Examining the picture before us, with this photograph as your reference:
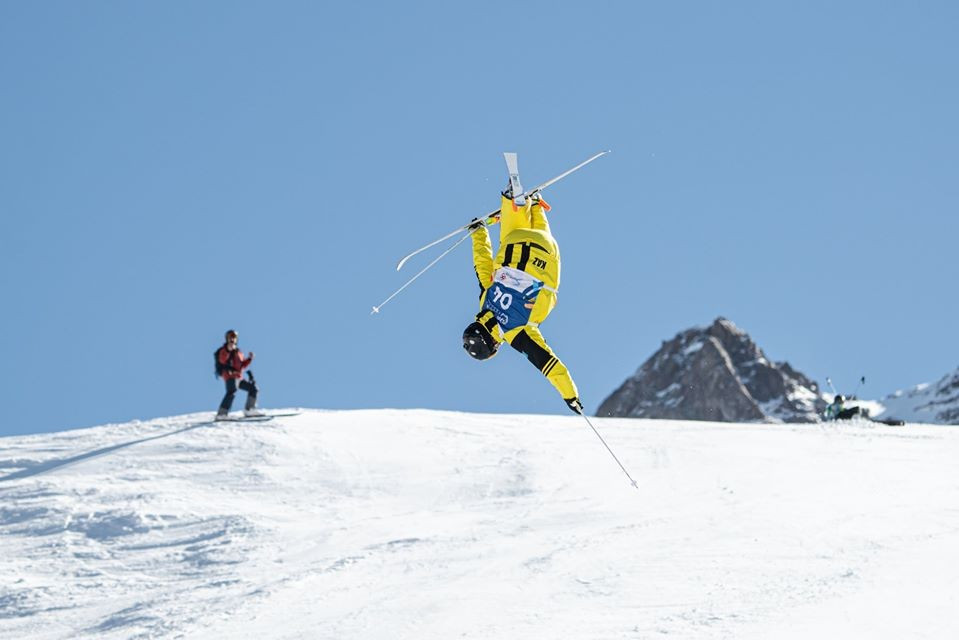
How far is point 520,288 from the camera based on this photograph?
1174 centimetres

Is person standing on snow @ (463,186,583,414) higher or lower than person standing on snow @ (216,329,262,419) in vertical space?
lower

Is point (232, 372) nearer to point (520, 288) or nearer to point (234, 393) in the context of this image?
point (234, 393)

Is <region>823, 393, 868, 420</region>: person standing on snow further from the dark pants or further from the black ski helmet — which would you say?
the black ski helmet

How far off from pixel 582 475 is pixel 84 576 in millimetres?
6625

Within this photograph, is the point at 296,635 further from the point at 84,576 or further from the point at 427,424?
the point at 427,424

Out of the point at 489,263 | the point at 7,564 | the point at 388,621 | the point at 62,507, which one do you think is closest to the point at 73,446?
the point at 62,507

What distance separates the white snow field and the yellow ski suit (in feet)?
7.33

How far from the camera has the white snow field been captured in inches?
495

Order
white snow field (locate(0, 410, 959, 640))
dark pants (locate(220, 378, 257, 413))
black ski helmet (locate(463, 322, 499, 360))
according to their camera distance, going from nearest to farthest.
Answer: black ski helmet (locate(463, 322, 499, 360)) → white snow field (locate(0, 410, 959, 640)) → dark pants (locate(220, 378, 257, 413))

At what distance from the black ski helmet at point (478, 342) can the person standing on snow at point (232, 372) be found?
12.0 metres

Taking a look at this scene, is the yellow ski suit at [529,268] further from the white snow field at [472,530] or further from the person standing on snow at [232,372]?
the person standing on snow at [232,372]

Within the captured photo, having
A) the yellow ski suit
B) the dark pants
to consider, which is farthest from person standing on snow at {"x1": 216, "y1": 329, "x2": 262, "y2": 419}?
the yellow ski suit

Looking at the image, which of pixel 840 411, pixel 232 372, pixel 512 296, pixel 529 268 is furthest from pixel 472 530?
pixel 840 411

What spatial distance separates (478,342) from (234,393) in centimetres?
1230
